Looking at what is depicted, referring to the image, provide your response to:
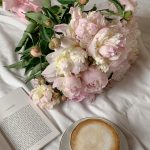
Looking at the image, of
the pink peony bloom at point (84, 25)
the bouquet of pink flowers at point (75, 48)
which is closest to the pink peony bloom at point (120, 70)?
the bouquet of pink flowers at point (75, 48)

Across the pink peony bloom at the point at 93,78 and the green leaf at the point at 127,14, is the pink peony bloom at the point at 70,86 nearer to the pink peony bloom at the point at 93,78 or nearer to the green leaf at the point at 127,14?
the pink peony bloom at the point at 93,78

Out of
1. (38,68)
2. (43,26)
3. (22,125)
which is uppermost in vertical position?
(43,26)

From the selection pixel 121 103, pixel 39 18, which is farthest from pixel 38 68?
pixel 121 103

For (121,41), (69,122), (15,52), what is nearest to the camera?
(121,41)

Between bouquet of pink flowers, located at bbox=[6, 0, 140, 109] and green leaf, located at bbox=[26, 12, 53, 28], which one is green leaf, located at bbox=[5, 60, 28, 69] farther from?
green leaf, located at bbox=[26, 12, 53, 28]

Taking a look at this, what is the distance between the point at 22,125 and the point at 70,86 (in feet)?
0.59

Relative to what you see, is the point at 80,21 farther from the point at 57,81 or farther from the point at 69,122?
the point at 69,122

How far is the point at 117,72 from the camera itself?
0.84 m

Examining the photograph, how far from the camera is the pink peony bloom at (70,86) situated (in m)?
0.74

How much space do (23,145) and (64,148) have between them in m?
0.11

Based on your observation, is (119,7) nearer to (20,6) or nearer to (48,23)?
(48,23)

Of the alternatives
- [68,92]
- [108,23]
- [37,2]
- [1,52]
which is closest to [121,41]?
[108,23]

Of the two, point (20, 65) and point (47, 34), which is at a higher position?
point (47, 34)

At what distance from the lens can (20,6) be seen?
2.97 ft
